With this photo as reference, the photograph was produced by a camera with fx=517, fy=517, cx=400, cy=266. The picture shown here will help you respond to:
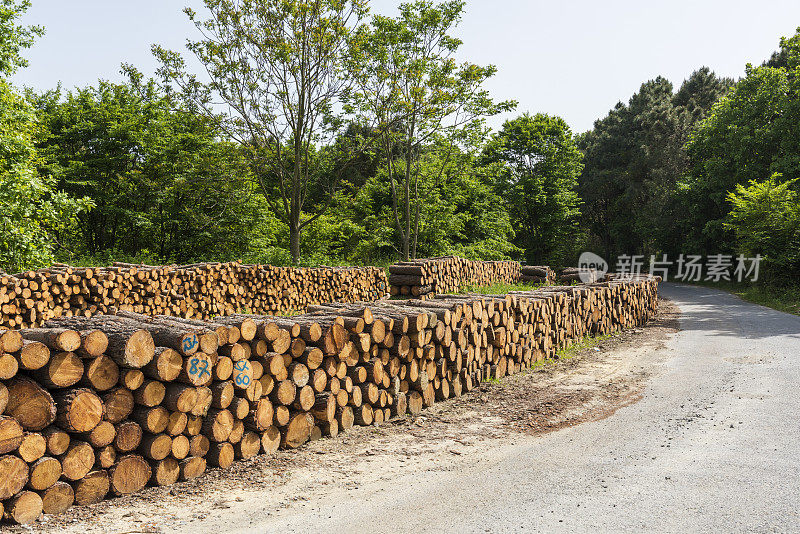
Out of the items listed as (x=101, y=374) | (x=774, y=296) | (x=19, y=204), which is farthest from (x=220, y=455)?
(x=774, y=296)

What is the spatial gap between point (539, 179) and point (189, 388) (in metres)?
37.3

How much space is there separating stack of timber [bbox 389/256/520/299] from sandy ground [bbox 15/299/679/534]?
25.0 feet

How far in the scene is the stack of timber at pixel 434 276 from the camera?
1659cm

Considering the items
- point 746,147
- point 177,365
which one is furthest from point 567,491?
point 746,147

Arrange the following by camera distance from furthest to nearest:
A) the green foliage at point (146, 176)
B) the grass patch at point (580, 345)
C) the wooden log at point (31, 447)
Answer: the green foliage at point (146, 176)
the grass patch at point (580, 345)
the wooden log at point (31, 447)

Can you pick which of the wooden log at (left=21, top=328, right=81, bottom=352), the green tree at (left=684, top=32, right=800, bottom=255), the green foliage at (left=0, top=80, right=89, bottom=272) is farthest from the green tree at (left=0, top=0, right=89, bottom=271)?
the green tree at (left=684, top=32, right=800, bottom=255)

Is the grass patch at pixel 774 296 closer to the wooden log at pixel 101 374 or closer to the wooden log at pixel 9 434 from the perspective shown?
the wooden log at pixel 101 374

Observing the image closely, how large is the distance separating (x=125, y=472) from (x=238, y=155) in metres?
19.2

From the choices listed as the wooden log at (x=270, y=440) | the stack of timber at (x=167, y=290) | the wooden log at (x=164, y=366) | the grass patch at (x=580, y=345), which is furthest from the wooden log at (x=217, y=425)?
the grass patch at (x=580, y=345)

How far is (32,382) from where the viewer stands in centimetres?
370

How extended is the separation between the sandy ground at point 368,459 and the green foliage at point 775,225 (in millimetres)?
18456

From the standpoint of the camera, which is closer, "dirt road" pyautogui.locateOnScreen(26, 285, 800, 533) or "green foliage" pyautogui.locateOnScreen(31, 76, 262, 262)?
"dirt road" pyautogui.locateOnScreen(26, 285, 800, 533)

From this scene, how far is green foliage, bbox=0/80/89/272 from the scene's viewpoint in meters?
12.5

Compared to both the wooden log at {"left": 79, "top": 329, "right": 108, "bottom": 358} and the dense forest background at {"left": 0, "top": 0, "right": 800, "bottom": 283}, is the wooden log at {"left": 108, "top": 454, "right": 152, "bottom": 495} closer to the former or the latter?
the wooden log at {"left": 79, "top": 329, "right": 108, "bottom": 358}
